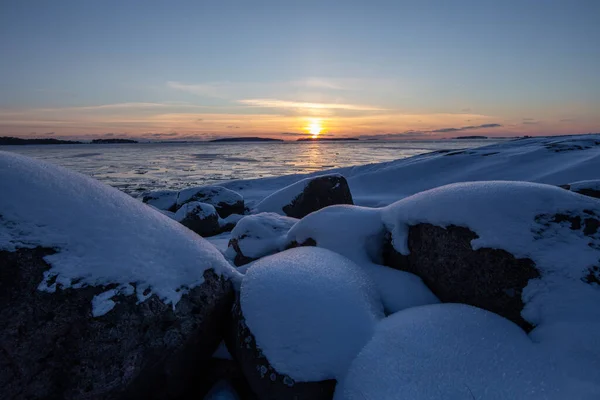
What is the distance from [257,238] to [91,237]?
6.65ft

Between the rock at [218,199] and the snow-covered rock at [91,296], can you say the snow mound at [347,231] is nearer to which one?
the snow-covered rock at [91,296]

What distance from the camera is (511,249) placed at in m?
2.10

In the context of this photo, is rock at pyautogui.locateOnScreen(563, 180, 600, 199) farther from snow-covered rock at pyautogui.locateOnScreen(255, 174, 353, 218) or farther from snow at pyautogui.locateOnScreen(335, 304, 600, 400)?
snow-covered rock at pyautogui.locateOnScreen(255, 174, 353, 218)

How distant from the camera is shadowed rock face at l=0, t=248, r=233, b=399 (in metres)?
1.62

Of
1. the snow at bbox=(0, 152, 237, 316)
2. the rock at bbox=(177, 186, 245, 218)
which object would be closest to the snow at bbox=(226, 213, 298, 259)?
the snow at bbox=(0, 152, 237, 316)

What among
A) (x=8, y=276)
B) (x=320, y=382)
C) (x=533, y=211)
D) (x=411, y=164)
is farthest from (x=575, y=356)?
(x=411, y=164)

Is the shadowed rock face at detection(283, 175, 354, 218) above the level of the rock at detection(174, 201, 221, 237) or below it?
above

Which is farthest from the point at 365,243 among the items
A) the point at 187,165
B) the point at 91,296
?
the point at 187,165

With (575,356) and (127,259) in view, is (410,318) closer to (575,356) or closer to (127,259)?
(575,356)

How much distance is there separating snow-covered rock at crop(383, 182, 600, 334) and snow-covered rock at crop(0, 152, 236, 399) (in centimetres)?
162

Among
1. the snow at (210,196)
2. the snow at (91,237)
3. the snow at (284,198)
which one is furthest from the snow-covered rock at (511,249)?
the snow at (210,196)

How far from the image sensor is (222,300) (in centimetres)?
234

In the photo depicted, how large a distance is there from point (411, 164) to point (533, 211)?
1013 cm

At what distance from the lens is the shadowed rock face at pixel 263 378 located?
183 cm
